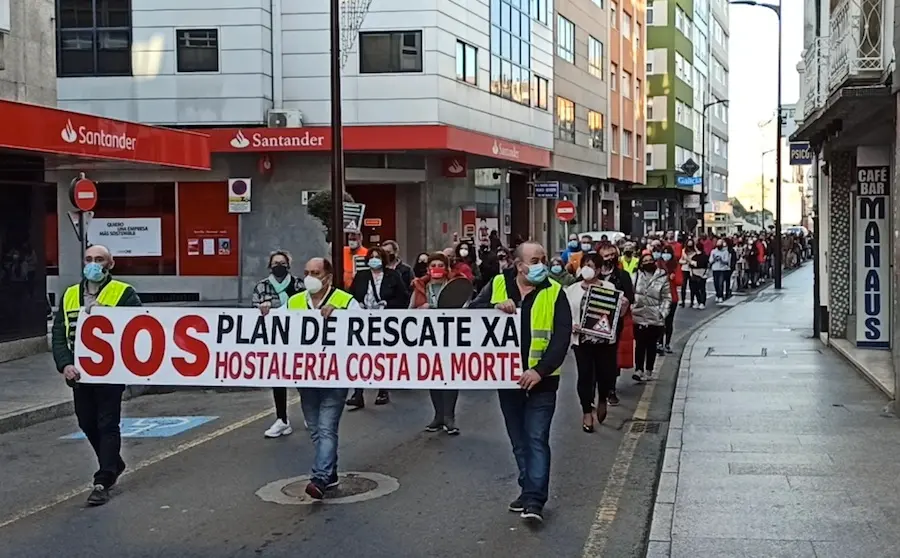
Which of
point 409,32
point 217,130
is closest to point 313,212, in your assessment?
point 217,130

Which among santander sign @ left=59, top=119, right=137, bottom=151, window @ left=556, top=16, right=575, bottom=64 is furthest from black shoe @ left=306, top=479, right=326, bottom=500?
window @ left=556, top=16, right=575, bottom=64

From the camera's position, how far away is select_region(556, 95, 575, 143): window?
144 ft

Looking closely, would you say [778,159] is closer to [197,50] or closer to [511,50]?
[511,50]

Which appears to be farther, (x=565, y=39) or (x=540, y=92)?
(x=565, y=39)

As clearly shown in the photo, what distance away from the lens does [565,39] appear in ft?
150

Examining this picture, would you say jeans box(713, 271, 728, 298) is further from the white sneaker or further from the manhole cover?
the manhole cover

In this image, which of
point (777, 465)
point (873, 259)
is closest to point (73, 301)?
point (777, 465)

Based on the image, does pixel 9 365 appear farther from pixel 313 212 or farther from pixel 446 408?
pixel 313 212

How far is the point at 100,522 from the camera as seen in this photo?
7.41m

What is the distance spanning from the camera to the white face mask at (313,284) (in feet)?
27.8

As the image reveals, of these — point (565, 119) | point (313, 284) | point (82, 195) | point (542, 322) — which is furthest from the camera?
point (565, 119)

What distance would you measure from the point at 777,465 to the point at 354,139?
22.2 meters

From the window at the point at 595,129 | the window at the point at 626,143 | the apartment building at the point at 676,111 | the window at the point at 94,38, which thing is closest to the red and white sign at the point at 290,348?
the window at the point at 94,38

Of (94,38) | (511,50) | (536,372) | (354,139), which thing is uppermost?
(511,50)
